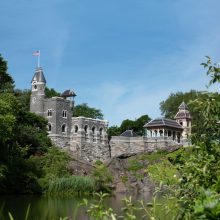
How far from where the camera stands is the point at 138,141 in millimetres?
51531

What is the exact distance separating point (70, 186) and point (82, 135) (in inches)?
561

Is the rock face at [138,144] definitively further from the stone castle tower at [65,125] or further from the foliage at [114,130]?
the foliage at [114,130]

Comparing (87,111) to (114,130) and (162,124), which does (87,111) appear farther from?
(162,124)

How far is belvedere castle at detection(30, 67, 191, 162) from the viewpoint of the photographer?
48.1 meters

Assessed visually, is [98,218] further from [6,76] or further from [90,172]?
[6,76]

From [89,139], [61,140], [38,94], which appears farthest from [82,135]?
[38,94]

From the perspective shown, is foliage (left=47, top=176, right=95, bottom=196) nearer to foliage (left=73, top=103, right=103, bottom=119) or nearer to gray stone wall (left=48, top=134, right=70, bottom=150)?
gray stone wall (left=48, top=134, right=70, bottom=150)

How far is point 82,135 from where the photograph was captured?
49062 millimetres

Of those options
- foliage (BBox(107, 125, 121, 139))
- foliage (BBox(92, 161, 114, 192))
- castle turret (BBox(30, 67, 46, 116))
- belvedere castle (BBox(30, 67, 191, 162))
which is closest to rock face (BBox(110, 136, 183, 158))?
belvedere castle (BBox(30, 67, 191, 162))

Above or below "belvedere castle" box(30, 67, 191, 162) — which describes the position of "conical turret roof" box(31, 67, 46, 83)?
above

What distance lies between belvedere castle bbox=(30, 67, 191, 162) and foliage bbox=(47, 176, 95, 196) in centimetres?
1154

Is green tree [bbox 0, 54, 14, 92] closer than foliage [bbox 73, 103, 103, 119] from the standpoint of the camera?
Yes

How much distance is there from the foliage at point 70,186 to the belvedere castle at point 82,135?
11.5 metres

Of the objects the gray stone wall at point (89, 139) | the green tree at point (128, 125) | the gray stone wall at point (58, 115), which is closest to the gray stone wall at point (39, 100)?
the gray stone wall at point (58, 115)
